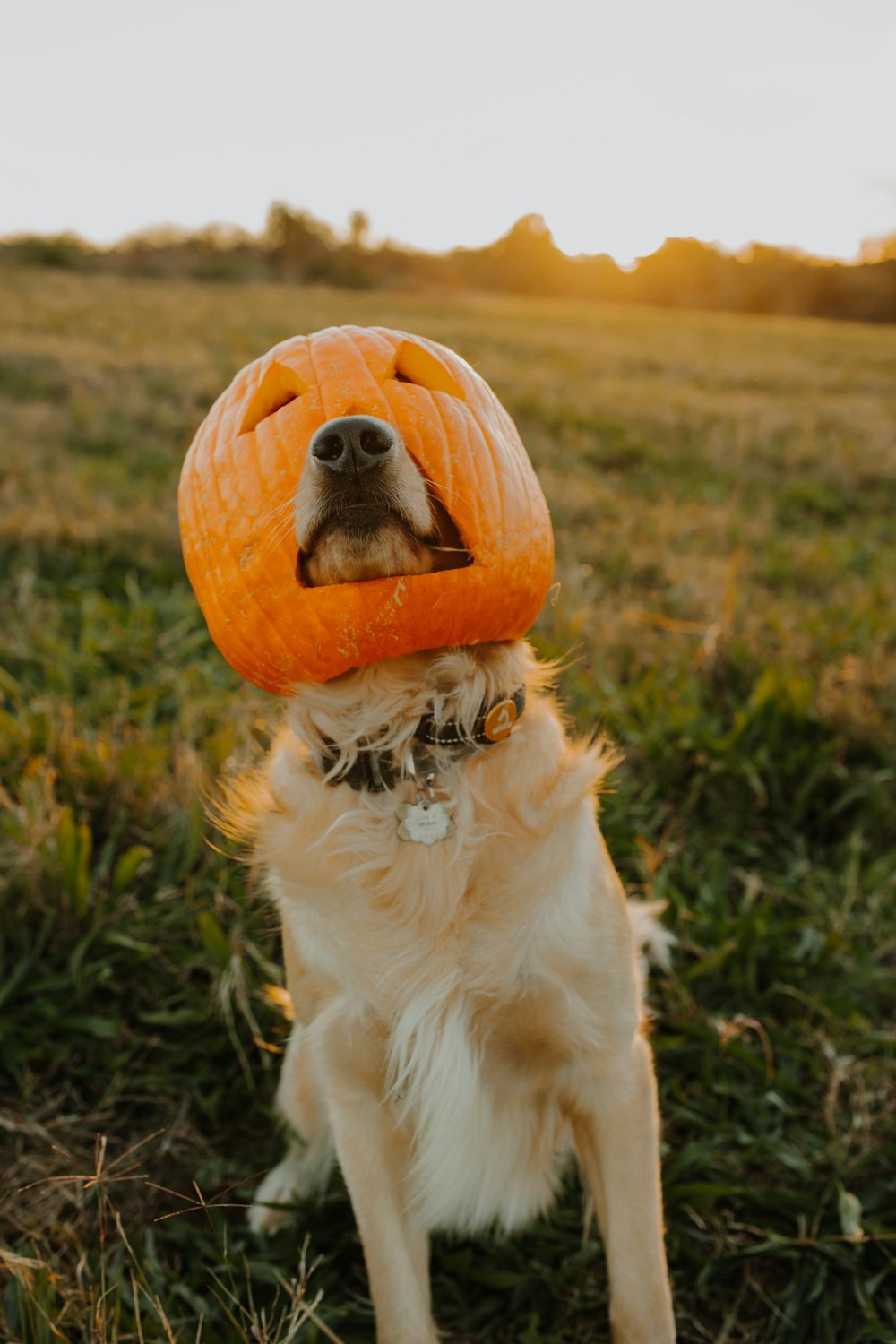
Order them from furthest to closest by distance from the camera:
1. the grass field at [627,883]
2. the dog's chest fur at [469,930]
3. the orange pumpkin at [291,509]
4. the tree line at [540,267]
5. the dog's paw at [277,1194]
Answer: the tree line at [540,267], the dog's paw at [277,1194], the grass field at [627,883], the dog's chest fur at [469,930], the orange pumpkin at [291,509]

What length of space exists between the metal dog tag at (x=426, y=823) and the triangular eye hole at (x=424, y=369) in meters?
0.76

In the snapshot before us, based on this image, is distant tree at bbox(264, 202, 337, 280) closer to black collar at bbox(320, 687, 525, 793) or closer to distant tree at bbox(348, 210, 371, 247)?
distant tree at bbox(348, 210, 371, 247)

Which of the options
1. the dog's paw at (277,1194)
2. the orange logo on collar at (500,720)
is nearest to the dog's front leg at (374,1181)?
the dog's paw at (277,1194)

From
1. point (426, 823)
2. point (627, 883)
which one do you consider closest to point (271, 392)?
point (426, 823)

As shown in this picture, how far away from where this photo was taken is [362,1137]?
177 centimetres

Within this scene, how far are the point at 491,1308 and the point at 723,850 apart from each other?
1.61 metres

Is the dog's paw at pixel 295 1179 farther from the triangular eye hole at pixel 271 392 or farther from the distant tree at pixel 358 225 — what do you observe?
the distant tree at pixel 358 225

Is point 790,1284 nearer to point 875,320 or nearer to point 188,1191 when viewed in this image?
point 188,1191

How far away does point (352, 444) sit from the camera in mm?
1406

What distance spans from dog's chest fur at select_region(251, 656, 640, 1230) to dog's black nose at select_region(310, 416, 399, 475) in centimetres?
60

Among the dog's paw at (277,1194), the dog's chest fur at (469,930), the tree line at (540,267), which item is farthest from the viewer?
the tree line at (540,267)

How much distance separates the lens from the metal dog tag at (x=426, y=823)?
5.46 ft

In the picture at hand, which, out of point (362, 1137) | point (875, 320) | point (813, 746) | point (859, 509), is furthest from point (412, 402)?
point (875, 320)

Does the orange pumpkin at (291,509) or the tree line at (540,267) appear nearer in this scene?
the orange pumpkin at (291,509)
